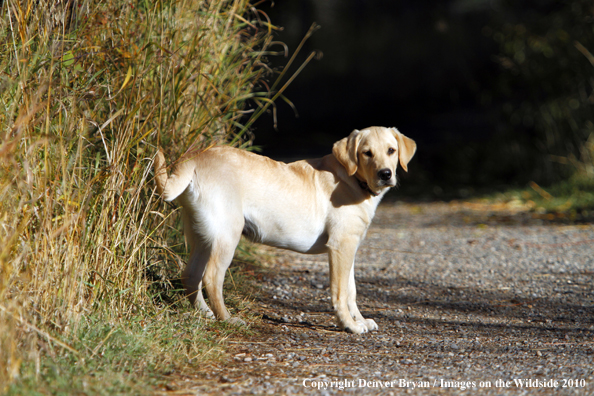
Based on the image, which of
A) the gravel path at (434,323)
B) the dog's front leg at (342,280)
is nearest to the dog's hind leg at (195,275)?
the gravel path at (434,323)

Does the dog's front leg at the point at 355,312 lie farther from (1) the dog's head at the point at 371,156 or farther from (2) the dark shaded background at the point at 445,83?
(2) the dark shaded background at the point at 445,83

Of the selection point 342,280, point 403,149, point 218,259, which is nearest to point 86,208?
point 218,259

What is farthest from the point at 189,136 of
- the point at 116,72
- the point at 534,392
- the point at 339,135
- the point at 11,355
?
the point at 339,135

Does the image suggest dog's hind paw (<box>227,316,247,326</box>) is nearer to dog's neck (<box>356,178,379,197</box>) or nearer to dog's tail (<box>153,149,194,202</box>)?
dog's tail (<box>153,149,194,202</box>)

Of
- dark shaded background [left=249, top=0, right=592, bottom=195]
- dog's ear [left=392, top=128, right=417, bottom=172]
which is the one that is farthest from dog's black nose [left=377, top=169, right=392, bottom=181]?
dark shaded background [left=249, top=0, right=592, bottom=195]

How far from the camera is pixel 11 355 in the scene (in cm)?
217

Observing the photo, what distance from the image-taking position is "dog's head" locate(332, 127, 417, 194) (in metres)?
3.50

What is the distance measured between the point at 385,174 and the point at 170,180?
4.04 feet

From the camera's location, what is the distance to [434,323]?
362cm

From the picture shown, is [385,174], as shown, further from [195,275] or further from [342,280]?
[195,275]

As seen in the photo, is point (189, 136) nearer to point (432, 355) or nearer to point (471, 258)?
point (432, 355)

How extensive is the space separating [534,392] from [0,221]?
234 cm

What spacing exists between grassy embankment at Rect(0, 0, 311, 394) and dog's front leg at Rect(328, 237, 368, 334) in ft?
2.07

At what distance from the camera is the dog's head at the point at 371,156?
11.5 feet
